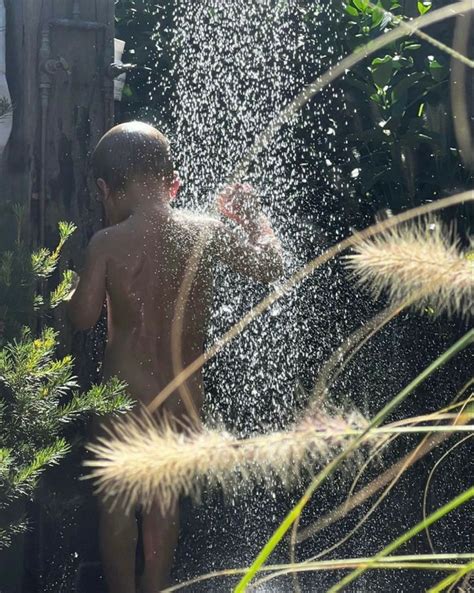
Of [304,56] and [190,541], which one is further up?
[304,56]

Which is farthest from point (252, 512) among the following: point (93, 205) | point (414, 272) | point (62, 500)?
point (414, 272)

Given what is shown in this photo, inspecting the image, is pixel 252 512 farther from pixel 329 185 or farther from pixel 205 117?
pixel 205 117

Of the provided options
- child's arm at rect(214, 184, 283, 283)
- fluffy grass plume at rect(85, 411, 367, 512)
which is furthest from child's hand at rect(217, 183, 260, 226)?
fluffy grass plume at rect(85, 411, 367, 512)

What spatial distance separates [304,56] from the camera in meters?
4.53

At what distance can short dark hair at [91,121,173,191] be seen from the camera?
11.0 feet

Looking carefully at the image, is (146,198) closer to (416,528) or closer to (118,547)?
(118,547)

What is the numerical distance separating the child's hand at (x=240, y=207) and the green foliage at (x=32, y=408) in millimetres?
1028

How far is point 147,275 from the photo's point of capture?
334 centimetres

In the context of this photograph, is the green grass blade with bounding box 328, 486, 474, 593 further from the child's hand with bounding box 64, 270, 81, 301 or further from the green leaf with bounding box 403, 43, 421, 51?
the green leaf with bounding box 403, 43, 421, 51

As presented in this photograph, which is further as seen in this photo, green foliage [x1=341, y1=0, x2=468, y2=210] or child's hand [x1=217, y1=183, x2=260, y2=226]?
green foliage [x1=341, y1=0, x2=468, y2=210]

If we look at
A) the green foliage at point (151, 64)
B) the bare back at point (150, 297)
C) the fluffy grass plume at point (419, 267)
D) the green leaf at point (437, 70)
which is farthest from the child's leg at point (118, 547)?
the fluffy grass plume at point (419, 267)

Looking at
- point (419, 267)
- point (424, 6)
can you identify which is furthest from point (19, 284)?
point (424, 6)

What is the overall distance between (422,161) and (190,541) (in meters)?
1.72

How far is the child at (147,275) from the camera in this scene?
130 inches
